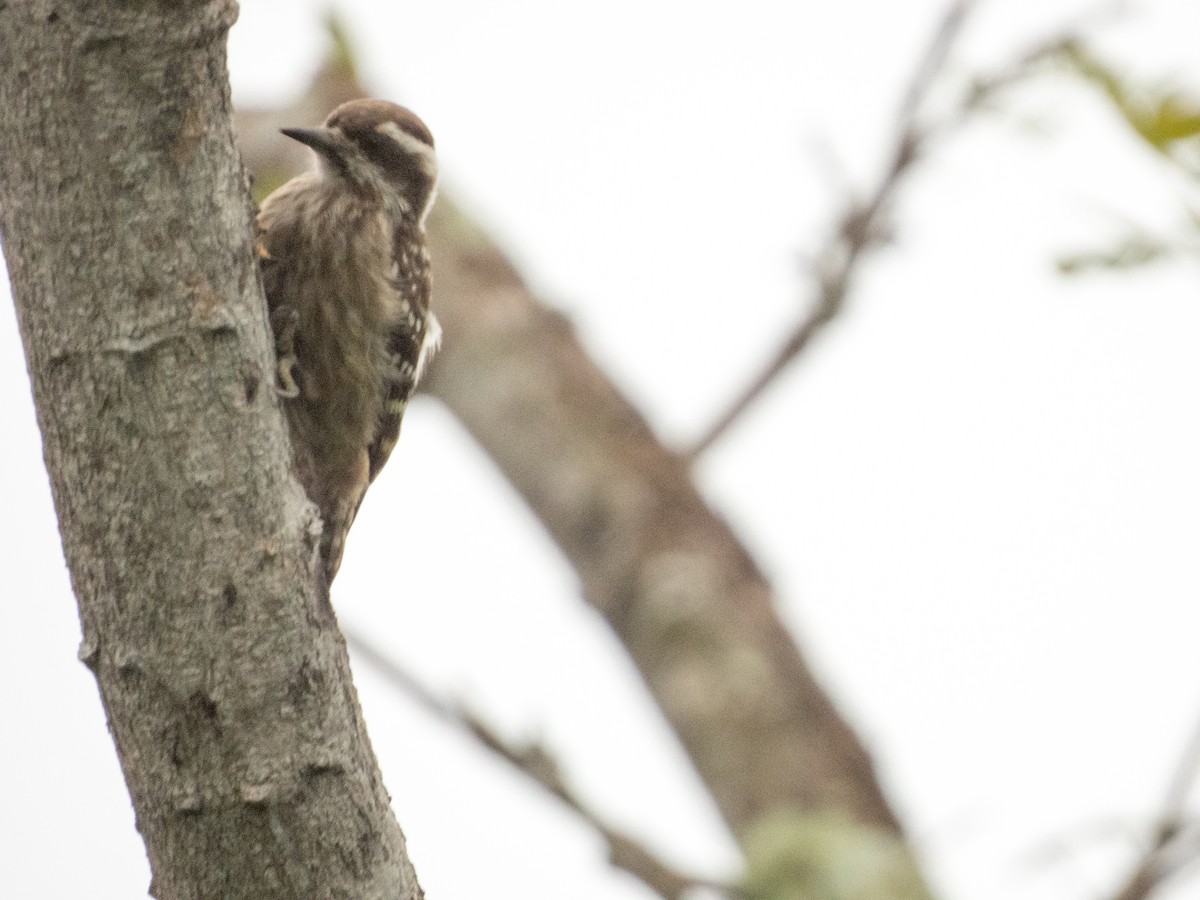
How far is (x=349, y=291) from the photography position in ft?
13.9

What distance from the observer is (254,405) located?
2650 millimetres

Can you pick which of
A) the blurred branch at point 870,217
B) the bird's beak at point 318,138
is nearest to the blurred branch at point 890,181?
the blurred branch at point 870,217

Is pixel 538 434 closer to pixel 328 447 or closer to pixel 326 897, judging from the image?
pixel 328 447

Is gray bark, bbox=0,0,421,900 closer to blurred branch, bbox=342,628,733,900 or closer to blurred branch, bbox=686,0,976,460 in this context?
blurred branch, bbox=342,628,733,900

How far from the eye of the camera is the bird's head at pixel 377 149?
4.52m

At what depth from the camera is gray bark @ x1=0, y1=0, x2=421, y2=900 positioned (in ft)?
8.18

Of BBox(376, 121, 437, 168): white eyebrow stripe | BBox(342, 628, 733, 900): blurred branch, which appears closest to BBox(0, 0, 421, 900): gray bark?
BBox(342, 628, 733, 900): blurred branch

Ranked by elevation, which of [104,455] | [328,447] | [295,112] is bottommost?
[104,455]

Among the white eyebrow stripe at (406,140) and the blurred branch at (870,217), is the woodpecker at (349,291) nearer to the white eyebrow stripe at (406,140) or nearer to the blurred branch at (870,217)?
the white eyebrow stripe at (406,140)

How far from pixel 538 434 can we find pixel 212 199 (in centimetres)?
528

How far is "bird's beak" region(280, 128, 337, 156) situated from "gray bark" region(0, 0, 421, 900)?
1.78 meters

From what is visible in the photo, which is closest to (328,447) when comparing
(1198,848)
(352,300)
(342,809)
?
(352,300)

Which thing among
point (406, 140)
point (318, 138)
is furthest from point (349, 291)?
point (406, 140)

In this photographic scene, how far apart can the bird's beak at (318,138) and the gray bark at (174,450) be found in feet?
5.83
